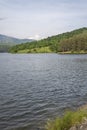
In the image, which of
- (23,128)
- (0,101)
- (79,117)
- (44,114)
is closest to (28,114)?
(44,114)

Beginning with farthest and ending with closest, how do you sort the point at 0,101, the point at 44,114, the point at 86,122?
1. the point at 0,101
2. the point at 44,114
3. the point at 86,122

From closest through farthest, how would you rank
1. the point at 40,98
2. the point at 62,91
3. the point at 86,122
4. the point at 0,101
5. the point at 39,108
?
the point at 86,122
the point at 39,108
the point at 0,101
the point at 40,98
the point at 62,91

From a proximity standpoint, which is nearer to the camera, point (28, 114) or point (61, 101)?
point (28, 114)

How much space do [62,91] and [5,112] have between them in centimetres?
1479

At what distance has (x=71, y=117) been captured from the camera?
19.4 meters

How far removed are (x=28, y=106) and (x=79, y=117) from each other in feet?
38.7

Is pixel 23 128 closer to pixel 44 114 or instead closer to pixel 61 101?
pixel 44 114

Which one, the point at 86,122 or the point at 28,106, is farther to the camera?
the point at 28,106

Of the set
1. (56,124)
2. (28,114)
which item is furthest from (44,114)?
(56,124)

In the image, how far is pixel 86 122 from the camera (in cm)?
1755

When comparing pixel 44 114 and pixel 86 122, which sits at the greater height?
pixel 86 122

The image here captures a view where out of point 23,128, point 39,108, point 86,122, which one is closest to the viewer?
point 86,122

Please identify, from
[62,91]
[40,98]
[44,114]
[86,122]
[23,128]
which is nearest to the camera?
[86,122]

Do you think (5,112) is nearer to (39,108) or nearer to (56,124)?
(39,108)
